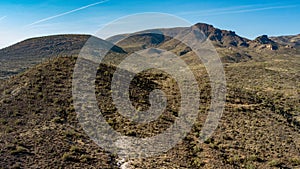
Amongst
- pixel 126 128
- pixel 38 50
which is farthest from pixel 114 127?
pixel 38 50

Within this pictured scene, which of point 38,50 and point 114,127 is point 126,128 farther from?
point 38,50

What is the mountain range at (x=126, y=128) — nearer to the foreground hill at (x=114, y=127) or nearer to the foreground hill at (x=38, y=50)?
the foreground hill at (x=114, y=127)

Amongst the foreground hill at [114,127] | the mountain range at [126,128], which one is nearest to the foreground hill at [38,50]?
the foreground hill at [114,127]

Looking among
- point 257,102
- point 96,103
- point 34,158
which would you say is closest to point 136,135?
point 96,103

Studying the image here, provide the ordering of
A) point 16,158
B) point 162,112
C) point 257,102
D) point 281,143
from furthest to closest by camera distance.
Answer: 1. point 257,102
2. point 162,112
3. point 281,143
4. point 16,158

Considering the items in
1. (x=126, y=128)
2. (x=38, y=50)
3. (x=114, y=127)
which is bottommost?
(x=126, y=128)

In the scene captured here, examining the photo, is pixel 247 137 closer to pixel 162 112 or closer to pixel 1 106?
pixel 162 112

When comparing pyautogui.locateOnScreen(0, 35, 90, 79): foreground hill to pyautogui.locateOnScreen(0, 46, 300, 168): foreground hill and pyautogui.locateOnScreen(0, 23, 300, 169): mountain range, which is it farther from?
pyautogui.locateOnScreen(0, 23, 300, 169): mountain range

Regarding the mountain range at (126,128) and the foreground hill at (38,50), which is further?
the foreground hill at (38,50)

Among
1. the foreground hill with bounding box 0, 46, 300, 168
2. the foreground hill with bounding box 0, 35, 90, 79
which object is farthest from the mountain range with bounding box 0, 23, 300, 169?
the foreground hill with bounding box 0, 35, 90, 79

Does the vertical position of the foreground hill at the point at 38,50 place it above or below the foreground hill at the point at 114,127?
above

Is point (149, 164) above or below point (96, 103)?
below
